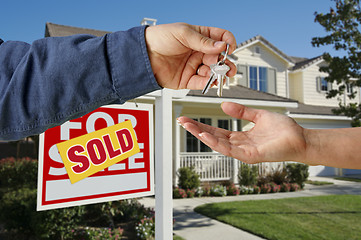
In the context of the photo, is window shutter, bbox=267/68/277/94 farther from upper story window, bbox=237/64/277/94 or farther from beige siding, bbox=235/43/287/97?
beige siding, bbox=235/43/287/97

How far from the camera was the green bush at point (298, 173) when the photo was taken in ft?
38.8

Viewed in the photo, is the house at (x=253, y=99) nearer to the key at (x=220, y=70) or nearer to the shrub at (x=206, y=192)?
the shrub at (x=206, y=192)

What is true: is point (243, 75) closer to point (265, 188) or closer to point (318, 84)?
point (318, 84)

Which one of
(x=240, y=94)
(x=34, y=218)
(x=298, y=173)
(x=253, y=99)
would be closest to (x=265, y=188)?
(x=298, y=173)

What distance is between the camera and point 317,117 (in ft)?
50.1

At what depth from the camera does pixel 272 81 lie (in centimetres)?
1582

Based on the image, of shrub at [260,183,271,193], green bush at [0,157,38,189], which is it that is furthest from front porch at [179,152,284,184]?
green bush at [0,157,38,189]

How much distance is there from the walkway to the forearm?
4.89m

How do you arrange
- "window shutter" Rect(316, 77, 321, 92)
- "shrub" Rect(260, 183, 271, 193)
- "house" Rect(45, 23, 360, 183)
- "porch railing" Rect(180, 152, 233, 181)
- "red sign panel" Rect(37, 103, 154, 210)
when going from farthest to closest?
"window shutter" Rect(316, 77, 321, 92), "house" Rect(45, 23, 360, 183), "porch railing" Rect(180, 152, 233, 181), "shrub" Rect(260, 183, 271, 193), "red sign panel" Rect(37, 103, 154, 210)

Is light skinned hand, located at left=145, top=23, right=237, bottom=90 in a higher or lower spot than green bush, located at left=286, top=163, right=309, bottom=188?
higher

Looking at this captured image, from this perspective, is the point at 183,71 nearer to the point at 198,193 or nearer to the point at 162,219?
the point at 162,219

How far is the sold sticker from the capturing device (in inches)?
119

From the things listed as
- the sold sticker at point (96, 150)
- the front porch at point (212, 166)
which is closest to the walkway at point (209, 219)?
the front porch at point (212, 166)

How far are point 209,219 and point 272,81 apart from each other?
10.6m
